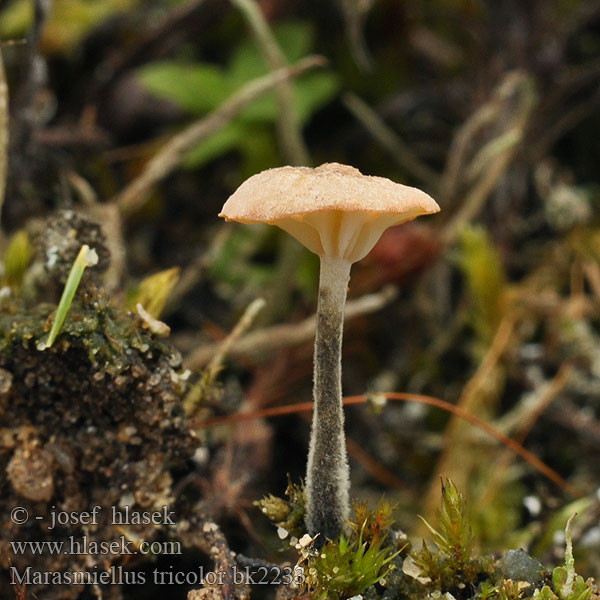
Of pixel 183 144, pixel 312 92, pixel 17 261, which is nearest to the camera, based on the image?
pixel 17 261

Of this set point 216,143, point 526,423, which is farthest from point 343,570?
point 216,143

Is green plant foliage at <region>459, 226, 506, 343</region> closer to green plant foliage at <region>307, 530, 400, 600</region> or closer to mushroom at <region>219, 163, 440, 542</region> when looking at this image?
mushroom at <region>219, 163, 440, 542</region>

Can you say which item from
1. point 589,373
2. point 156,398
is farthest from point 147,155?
point 589,373

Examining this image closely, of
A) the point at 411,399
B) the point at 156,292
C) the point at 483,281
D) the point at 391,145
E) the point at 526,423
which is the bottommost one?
the point at 526,423

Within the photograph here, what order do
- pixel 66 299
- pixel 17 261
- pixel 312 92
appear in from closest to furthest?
pixel 66 299, pixel 17 261, pixel 312 92

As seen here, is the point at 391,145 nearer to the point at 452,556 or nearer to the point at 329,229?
the point at 329,229

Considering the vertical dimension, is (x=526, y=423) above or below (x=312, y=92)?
below

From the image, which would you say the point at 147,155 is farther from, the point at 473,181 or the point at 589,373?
the point at 589,373
